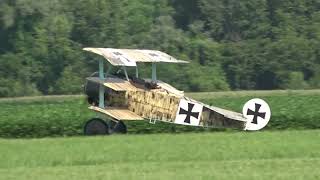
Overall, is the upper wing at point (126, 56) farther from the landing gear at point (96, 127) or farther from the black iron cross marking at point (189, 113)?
the black iron cross marking at point (189, 113)

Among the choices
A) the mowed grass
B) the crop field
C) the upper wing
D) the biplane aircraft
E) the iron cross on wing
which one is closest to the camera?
the mowed grass

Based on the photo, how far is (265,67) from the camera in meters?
59.4

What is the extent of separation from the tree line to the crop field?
29.2m

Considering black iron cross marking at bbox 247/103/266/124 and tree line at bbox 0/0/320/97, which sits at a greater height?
black iron cross marking at bbox 247/103/266/124

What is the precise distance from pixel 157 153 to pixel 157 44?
140 ft

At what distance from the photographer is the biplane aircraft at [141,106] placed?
66.7ft

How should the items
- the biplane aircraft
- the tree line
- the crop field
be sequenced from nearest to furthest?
the crop field < the biplane aircraft < the tree line

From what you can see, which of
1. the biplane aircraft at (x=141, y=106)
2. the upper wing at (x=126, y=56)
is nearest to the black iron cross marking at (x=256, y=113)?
Answer: the biplane aircraft at (x=141, y=106)

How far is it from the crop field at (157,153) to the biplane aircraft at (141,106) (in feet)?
1.83

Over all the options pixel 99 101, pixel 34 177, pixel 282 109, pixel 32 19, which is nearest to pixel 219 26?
pixel 32 19

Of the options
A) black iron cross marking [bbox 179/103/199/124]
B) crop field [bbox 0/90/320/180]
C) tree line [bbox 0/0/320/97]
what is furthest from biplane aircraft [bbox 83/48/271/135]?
tree line [bbox 0/0/320/97]

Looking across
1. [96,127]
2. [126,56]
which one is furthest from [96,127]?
[126,56]

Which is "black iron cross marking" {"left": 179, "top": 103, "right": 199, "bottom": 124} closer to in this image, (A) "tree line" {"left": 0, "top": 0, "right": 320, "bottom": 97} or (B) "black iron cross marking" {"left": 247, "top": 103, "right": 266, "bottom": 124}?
(B) "black iron cross marking" {"left": 247, "top": 103, "right": 266, "bottom": 124}

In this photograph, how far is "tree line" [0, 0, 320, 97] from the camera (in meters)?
55.0
